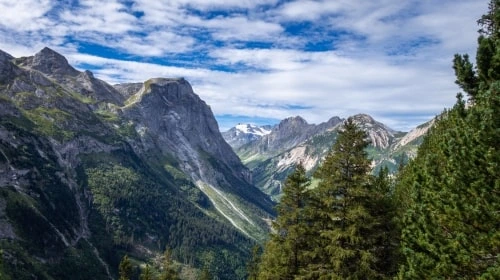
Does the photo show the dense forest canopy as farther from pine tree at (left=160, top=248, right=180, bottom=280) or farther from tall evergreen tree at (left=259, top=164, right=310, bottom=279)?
pine tree at (left=160, top=248, right=180, bottom=280)

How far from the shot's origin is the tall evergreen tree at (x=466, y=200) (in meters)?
16.1

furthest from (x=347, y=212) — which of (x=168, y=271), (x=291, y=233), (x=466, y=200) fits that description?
(x=168, y=271)

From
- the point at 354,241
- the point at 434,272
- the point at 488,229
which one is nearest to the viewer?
the point at 488,229

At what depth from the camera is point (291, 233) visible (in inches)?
1214

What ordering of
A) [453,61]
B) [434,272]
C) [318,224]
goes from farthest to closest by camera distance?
[318,224] → [453,61] → [434,272]

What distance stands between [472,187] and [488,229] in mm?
1787

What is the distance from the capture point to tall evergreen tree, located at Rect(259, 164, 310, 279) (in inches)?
1216

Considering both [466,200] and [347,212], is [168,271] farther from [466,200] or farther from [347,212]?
[466,200]

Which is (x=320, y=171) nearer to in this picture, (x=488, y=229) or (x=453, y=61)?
(x=453, y=61)

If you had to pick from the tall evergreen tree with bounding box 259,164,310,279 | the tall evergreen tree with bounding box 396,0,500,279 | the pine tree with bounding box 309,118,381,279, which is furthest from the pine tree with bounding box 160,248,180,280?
the tall evergreen tree with bounding box 396,0,500,279

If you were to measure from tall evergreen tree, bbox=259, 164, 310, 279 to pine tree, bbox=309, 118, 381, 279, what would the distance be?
2227 mm

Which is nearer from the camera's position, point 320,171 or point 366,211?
point 366,211

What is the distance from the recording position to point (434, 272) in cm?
1825

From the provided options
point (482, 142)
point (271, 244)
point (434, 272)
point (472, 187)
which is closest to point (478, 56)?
point (482, 142)
